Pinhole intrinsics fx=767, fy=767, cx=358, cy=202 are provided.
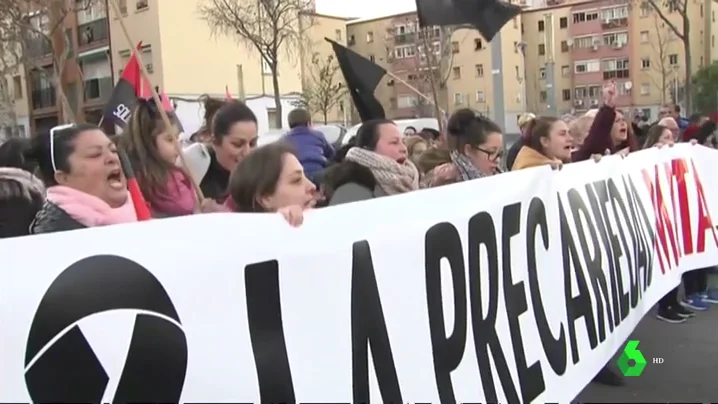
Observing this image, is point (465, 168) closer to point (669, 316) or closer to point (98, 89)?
point (669, 316)

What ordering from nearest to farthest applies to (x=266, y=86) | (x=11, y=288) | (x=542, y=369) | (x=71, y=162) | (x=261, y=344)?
(x=11, y=288) → (x=261, y=344) → (x=71, y=162) → (x=542, y=369) → (x=266, y=86)

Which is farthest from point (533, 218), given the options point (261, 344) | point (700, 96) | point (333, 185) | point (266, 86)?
point (700, 96)

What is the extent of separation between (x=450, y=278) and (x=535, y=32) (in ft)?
215

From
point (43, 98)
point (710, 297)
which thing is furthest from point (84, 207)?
point (43, 98)

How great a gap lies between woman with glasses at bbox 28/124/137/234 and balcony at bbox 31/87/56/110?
41483 millimetres

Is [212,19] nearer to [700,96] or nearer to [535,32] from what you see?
[700,96]

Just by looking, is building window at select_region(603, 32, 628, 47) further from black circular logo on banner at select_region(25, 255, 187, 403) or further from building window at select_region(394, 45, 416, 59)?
black circular logo on banner at select_region(25, 255, 187, 403)

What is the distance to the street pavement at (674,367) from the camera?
4.32 metres

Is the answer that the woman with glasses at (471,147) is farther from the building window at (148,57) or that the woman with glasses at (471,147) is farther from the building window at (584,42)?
the building window at (584,42)

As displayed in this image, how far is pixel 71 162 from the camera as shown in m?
2.65

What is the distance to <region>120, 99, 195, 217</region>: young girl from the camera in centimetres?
327

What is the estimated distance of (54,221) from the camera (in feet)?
8.03

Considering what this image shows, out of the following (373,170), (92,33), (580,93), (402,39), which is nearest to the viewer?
(373,170)

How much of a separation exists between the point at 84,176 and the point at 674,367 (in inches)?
152
